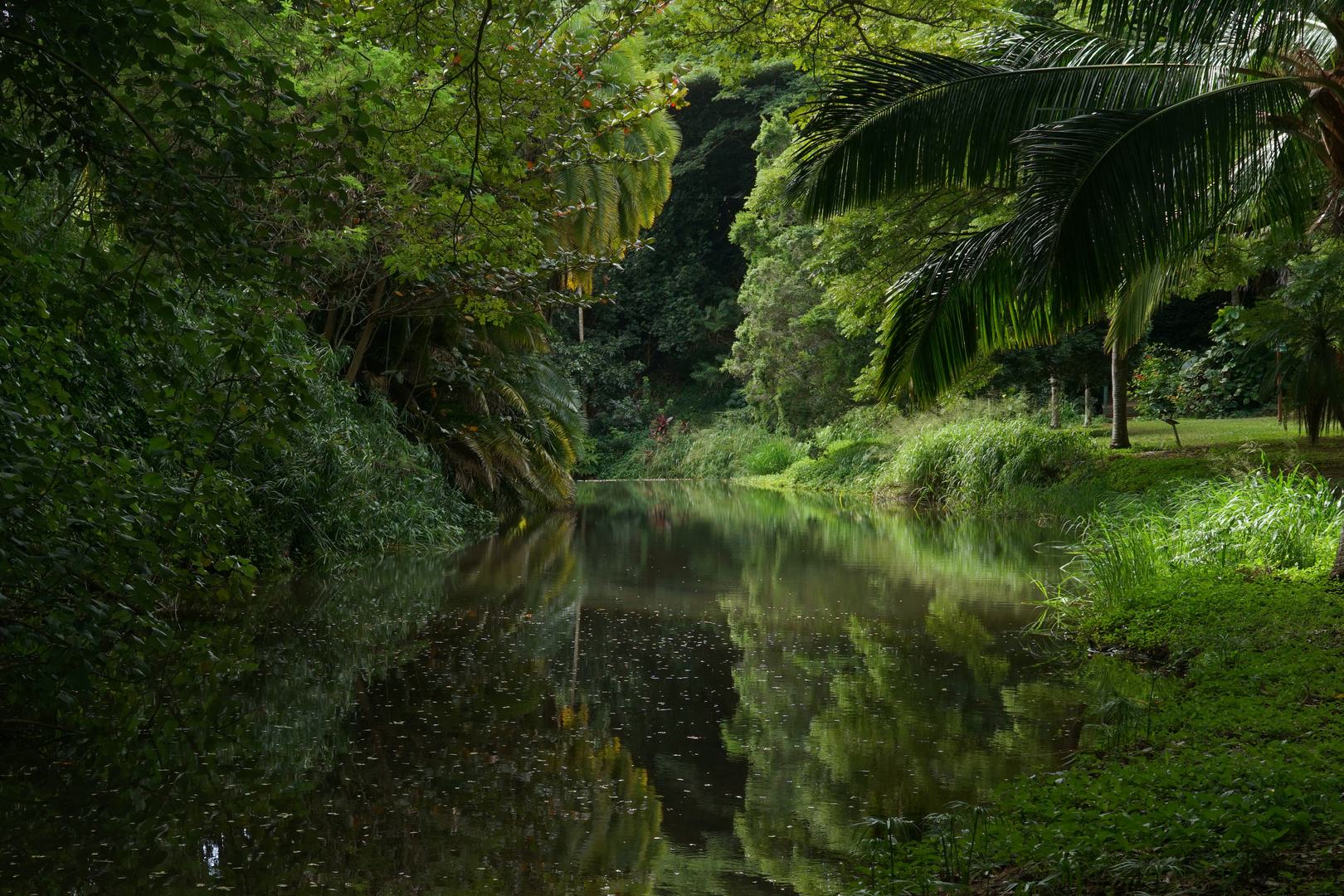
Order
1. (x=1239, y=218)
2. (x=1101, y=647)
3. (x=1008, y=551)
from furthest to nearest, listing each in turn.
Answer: (x=1008, y=551) → (x=1239, y=218) → (x=1101, y=647)

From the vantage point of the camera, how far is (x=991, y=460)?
54.7 feet

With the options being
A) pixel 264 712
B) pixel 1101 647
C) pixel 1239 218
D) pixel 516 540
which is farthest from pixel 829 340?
pixel 264 712

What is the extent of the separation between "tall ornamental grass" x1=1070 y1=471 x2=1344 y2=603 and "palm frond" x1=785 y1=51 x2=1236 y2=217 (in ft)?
9.65

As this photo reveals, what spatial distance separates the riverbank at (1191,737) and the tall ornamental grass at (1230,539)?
0.02 m

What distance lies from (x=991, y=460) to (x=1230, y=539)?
8668mm

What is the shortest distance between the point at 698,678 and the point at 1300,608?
364cm

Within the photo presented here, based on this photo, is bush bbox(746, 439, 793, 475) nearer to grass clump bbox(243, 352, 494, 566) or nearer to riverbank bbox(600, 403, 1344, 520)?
riverbank bbox(600, 403, 1344, 520)

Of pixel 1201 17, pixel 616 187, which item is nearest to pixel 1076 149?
pixel 1201 17

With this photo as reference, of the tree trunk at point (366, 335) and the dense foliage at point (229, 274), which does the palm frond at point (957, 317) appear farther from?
the tree trunk at point (366, 335)

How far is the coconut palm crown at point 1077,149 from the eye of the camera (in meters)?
5.80

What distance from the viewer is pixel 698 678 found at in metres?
6.24

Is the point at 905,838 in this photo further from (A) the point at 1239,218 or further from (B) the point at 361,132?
(A) the point at 1239,218

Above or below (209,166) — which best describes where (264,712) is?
below

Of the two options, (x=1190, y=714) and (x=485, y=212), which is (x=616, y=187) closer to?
(x=485, y=212)
